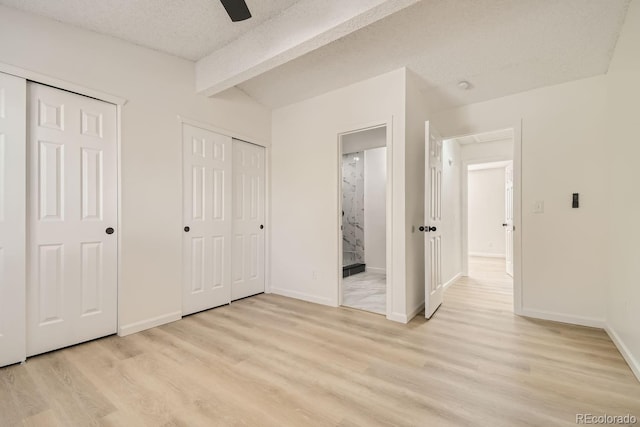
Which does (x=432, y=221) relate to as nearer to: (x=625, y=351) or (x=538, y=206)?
(x=538, y=206)

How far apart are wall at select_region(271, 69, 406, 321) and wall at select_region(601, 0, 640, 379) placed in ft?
5.46

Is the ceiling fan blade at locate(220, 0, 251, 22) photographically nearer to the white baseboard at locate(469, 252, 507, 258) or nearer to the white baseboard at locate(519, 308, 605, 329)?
the white baseboard at locate(519, 308, 605, 329)

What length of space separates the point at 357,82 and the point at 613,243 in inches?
115

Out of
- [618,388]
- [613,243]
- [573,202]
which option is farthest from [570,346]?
[573,202]

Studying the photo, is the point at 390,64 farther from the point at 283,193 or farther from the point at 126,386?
the point at 126,386

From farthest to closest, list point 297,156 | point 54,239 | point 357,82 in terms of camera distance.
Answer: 1. point 297,156
2. point 357,82
3. point 54,239

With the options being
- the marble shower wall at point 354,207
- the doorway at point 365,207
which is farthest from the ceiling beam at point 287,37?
the marble shower wall at point 354,207

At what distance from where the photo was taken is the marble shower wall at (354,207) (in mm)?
6078

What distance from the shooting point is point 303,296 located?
3811mm

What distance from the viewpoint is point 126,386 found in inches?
74.2

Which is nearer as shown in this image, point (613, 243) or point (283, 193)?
point (613, 243)

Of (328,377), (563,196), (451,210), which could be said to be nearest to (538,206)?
(563,196)

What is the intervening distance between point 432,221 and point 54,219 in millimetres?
3520

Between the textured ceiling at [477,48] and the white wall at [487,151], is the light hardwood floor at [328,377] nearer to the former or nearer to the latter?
the textured ceiling at [477,48]
